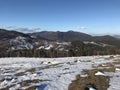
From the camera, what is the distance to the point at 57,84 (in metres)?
31.5

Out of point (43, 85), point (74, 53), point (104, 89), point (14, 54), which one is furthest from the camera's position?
point (14, 54)

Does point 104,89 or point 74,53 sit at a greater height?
point 104,89

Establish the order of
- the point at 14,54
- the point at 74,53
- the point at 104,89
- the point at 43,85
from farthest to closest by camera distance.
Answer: the point at 14,54 → the point at 74,53 → the point at 43,85 → the point at 104,89

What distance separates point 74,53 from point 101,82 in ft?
447

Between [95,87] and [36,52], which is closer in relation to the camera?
[95,87]

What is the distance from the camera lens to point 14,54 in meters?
185

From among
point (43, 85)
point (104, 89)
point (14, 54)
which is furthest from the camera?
point (14, 54)

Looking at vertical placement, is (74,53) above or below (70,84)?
below

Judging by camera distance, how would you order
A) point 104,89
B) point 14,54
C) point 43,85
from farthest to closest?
point 14,54
point 43,85
point 104,89

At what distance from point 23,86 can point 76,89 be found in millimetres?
8858

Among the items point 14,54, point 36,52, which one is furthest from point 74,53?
point 14,54

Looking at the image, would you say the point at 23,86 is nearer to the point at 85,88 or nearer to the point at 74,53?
the point at 85,88

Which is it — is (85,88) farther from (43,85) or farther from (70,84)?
(43,85)

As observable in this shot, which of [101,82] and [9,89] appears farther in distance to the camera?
[101,82]
